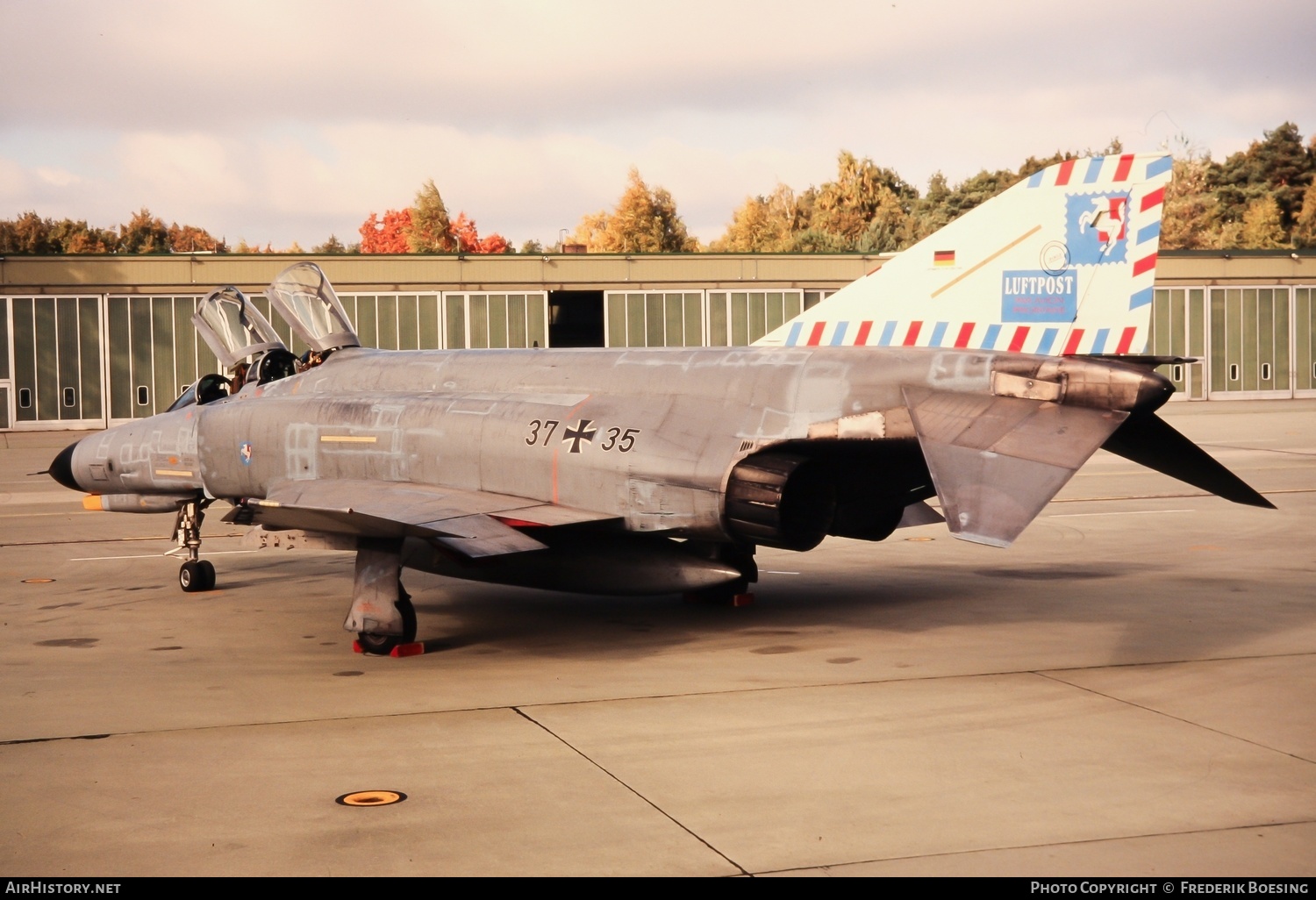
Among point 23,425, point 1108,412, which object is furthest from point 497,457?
point 23,425

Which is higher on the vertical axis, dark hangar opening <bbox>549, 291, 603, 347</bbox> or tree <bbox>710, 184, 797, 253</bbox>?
tree <bbox>710, 184, 797, 253</bbox>

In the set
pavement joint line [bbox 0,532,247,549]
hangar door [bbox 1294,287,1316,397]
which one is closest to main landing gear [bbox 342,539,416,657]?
pavement joint line [bbox 0,532,247,549]

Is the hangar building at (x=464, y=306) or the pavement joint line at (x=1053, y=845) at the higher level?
the hangar building at (x=464, y=306)

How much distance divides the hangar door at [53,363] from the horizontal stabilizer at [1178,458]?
123 ft

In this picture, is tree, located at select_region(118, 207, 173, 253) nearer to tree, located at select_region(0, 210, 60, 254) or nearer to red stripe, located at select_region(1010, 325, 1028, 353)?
tree, located at select_region(0, 210, 60, 254)

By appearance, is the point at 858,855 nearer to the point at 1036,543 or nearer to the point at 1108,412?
the point at 1108,412

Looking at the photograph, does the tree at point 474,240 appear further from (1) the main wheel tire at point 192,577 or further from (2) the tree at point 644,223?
(1) the main wheel tire at point 192,577

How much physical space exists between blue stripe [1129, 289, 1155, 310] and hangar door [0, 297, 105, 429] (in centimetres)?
3782

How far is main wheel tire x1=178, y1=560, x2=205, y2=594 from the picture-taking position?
13.5 meters

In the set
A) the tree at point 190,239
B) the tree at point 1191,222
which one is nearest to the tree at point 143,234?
the tree at point 190,239

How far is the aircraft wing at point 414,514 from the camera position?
9.64m

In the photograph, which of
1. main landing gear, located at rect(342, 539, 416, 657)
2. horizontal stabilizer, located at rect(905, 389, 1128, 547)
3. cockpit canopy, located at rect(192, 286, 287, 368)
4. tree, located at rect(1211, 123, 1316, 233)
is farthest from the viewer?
tree, located at rect(1211, 123, 1316, 233)

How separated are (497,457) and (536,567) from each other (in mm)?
1032

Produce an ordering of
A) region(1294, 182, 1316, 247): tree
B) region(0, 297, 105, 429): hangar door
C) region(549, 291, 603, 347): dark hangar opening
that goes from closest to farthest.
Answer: region(0, 297, 105, 429): hangar door < region(549, 291, 603, 347): dark hangar opening < region(1294, 182, 1316, 247): tree
